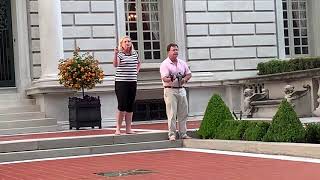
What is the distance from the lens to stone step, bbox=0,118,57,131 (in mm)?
17688

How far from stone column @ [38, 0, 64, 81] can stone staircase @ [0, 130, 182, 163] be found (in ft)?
20.6

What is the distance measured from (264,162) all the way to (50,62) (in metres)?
10.7

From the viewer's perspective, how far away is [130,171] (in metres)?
9.41

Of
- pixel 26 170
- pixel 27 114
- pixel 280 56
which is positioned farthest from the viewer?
pixel 280 56

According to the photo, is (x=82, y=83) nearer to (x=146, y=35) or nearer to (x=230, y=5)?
(x=146, y=35)

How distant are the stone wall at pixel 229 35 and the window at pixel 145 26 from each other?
4.43 feet

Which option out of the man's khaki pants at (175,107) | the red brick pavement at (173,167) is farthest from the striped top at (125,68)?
the red brick pavement at (173,167)

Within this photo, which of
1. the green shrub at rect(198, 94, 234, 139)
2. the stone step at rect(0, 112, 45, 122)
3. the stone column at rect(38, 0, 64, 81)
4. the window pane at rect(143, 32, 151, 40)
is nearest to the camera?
the green shrub at rect(198, 94, 234, 139)

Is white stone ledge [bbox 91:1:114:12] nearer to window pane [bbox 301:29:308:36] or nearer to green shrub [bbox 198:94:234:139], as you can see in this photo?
window pane [bbox 301:29:308:36]

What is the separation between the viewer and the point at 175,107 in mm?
13172

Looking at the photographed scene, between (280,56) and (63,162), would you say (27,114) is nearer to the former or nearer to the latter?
(63,162)

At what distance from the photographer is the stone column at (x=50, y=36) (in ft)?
62.7

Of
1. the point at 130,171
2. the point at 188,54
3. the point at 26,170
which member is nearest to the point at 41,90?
the point at 188,54

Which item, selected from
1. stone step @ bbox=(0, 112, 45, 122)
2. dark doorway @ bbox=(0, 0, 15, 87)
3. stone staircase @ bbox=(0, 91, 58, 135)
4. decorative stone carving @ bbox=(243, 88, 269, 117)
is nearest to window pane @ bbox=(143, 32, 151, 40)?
decorative stone carving @ bbox=(243, 88, 269, 117)
